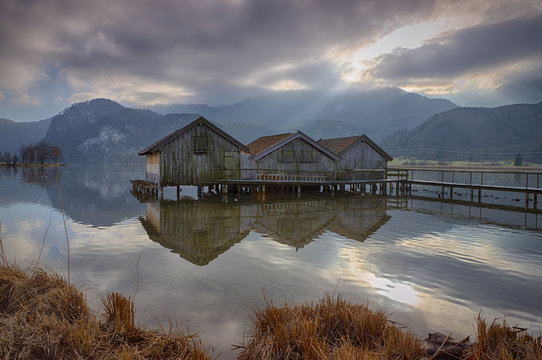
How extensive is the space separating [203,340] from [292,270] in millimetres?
4143

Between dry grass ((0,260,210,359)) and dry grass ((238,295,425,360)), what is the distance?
1.00m

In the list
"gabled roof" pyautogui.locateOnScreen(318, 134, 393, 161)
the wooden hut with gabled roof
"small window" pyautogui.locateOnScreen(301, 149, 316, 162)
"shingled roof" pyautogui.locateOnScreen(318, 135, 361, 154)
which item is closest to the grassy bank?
"small window" pyautogui.locateOnScreen(301, 149, 316, 162)

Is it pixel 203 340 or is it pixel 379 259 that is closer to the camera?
pixel 203 340

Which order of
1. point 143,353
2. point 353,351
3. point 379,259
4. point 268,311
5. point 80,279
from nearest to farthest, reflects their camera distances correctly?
point 353,351 → point 143,353 → point 268,311 → point 80,279 → point 379,259

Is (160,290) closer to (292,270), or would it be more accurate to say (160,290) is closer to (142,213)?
(292,270)

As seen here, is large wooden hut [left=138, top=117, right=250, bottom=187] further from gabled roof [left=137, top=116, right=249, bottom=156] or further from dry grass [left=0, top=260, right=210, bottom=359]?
dry grass [left=0, top=260, right=210, bottom=359]

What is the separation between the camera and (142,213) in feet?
65.8

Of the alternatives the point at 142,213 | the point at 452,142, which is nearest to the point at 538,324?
the point at 142,213

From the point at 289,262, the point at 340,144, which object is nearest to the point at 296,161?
the point at 340,144

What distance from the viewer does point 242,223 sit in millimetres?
16734

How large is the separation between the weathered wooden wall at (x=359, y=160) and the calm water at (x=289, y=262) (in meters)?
16.0

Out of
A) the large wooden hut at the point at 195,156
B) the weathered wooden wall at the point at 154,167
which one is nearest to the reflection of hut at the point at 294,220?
the large wooden hut at the point at 195,156

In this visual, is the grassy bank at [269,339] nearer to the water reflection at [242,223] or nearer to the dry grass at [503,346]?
the dry grass at [503,346]

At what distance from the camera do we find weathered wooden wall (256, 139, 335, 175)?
101 feet
